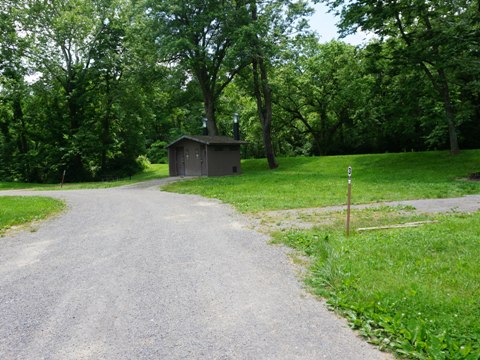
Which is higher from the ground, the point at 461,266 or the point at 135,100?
the point at 135,100

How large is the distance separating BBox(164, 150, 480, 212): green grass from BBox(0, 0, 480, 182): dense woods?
2745 mm

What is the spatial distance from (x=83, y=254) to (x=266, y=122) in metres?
24.4

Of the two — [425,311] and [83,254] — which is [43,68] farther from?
[425,311]

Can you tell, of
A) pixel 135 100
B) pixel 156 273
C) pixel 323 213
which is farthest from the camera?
pixel 135 100

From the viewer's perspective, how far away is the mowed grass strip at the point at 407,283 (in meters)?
3.32

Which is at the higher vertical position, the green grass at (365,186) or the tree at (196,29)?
the tree at (196,29)

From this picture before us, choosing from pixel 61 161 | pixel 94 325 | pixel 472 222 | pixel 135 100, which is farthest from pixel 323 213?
pixel 61 161

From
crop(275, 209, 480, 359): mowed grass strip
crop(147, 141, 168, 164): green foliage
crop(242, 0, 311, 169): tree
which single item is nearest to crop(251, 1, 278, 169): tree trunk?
crop(242, 0, 311, 169): tree

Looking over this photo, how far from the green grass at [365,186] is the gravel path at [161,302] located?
15.6 feet

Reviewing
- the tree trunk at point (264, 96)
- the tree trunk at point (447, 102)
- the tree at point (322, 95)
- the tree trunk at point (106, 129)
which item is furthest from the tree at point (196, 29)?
the tree trunk at point (447, 102)

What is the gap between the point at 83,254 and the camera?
21.5ft

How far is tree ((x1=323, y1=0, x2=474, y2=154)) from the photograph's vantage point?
18.4m

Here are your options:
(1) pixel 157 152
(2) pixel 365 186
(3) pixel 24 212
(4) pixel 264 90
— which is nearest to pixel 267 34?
→ (4) pixel 264 90

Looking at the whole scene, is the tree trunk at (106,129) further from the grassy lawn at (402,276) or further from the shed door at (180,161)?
the grassy lawn at (402,276)
